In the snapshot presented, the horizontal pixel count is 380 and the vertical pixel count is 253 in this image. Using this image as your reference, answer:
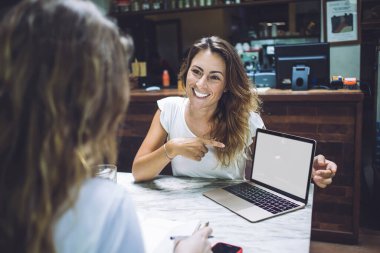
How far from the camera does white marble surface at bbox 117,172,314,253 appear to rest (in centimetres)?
104

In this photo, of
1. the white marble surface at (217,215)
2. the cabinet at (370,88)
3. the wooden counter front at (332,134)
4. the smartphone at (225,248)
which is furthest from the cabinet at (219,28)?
the smartphone at (225,248)

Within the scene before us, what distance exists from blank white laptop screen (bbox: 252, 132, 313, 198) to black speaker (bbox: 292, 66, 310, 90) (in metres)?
1.84

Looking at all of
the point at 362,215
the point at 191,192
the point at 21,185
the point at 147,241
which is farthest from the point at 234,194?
the point at 362,215

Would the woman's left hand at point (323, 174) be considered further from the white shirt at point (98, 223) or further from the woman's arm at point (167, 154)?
the white shirt at point (98, 223)

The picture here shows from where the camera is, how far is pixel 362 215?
3049 millimetres

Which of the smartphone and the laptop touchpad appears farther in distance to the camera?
the laptop touchpad

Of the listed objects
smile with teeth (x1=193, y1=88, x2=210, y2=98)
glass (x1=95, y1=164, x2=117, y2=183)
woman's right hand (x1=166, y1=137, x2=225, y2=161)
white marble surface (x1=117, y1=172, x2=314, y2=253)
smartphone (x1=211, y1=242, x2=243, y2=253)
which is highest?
smile with teeth (x1=193, y1=88, x2=210, y2=98)

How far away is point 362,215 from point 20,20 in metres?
3.13

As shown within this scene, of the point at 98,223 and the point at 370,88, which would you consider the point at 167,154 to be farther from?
the point at 370,88

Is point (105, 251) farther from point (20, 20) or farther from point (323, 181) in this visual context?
point (323, 181)

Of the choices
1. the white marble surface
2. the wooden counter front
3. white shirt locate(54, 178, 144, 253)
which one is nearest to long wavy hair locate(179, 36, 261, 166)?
the white marble surface

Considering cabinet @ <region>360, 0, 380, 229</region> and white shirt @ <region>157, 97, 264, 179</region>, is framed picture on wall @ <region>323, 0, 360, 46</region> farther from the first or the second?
white shirt @ <region>157, 97, 264, 179</region>

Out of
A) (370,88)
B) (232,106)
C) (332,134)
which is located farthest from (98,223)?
(370,88)

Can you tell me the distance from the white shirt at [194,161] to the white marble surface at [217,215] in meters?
0.13
